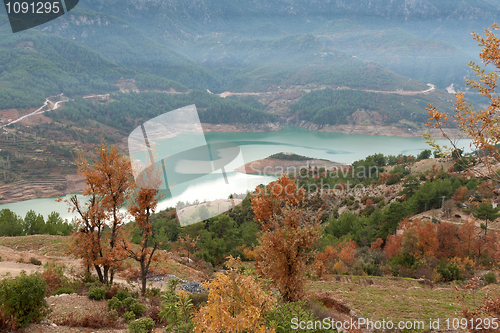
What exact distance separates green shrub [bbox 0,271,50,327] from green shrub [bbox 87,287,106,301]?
5.41 ft

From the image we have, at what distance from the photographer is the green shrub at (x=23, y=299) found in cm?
468

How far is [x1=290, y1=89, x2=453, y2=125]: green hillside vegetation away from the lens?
87.8 m

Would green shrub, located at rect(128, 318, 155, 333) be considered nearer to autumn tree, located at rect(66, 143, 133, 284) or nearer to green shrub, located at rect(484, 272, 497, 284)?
autumn tree, located at rect(66, 143, 133, 284)

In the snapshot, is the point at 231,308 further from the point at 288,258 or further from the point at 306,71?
the point at 306,71

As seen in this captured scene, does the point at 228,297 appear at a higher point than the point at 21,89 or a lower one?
Result: lower

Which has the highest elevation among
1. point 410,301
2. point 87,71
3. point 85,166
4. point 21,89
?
point 87,71

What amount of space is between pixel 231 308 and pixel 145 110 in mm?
92591

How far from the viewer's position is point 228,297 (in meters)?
2.84

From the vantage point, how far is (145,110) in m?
88.5

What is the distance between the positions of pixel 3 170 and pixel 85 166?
55.0m

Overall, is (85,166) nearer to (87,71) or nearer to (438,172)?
(438,172)

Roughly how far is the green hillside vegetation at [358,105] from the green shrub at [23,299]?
92392 mm

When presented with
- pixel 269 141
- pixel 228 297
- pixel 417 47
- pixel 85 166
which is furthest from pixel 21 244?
pixel 417 47

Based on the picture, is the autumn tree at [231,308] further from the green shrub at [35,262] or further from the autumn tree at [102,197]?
the green shrub at [35,262]
